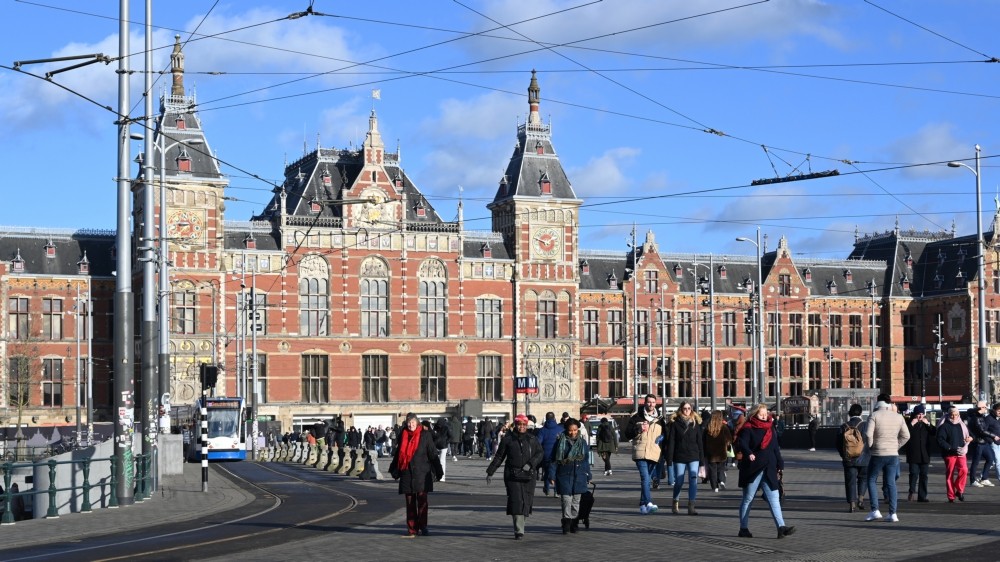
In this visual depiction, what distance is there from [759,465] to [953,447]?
6822mm

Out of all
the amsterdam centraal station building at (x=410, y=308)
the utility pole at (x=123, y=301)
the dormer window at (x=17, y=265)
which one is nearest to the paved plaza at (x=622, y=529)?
the utility pole at (x=123, y=301)

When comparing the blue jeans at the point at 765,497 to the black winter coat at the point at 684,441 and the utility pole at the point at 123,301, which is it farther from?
the utility pole at the point at 123,301

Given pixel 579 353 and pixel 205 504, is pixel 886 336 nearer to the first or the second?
pixel 579 353

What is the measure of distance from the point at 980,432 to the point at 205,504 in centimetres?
1304

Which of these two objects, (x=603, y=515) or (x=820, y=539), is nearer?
(x=820, y=539)

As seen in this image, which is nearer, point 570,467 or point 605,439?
point 570,467

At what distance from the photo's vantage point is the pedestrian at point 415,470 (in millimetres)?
17562

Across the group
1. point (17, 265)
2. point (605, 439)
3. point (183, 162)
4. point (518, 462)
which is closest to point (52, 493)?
point (518, 462)

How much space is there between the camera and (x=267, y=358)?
224 feet

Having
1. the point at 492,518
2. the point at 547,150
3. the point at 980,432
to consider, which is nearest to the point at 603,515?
the point at 492,518

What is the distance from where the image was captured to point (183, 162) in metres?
66.8

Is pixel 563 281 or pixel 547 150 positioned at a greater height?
pixel 547 150

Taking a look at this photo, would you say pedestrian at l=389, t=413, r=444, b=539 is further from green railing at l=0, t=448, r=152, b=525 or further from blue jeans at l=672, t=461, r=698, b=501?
green railing at l=0, t=448, r=152, b=525

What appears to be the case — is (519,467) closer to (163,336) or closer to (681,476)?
(681,476)
